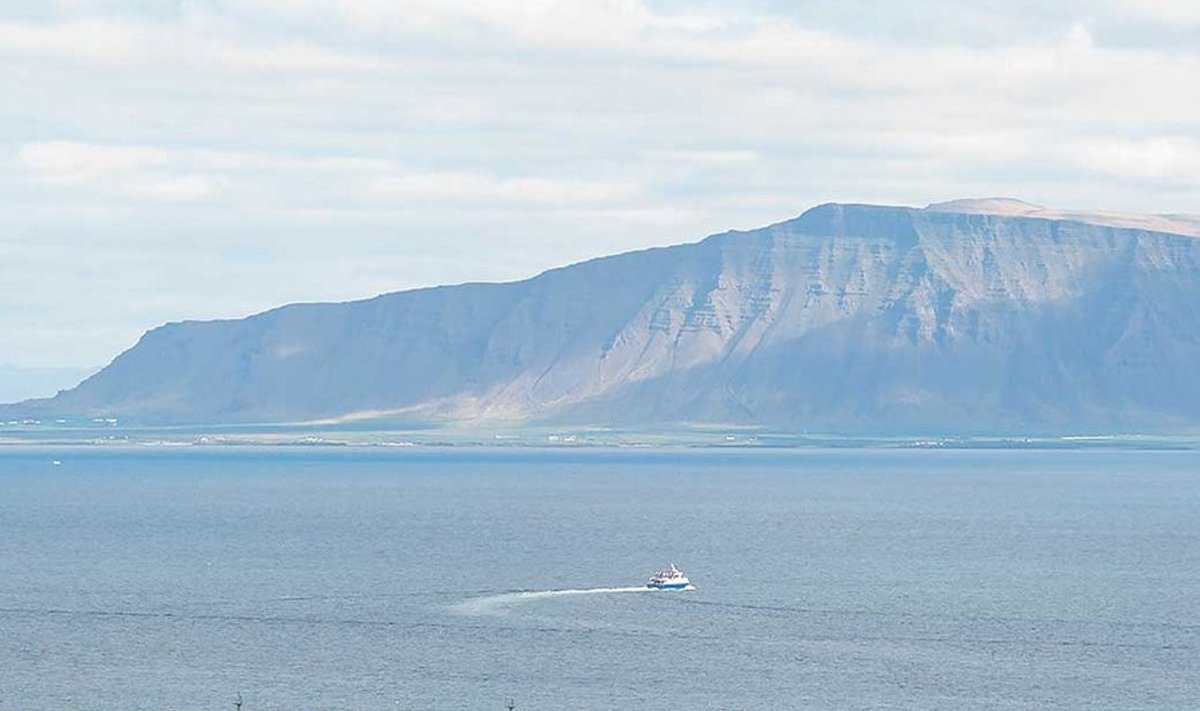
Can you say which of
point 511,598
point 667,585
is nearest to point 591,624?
point 511,598

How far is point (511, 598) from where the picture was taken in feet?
440

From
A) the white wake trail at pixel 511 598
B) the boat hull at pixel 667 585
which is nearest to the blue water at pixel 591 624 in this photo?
the white wake trail at pixel 511 598

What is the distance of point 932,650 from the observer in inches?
4449

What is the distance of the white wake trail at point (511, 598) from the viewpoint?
12862cm

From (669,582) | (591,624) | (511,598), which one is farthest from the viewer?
(669,582)

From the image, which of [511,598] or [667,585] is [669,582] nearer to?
[667,585]

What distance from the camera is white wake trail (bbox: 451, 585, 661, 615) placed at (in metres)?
Answer: 129

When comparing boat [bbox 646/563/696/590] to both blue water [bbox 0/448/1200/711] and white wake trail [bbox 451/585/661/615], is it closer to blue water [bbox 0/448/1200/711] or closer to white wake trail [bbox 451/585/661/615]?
white wake trail [bbox 451/585/661/615]

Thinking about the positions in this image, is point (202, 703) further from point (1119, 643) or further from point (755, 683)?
point (1119, 643)

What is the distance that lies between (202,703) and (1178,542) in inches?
4121

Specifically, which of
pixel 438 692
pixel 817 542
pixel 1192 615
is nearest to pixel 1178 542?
pixel 817 542

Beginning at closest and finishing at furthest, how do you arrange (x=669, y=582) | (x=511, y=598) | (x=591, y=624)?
(x=591, y=624) → (x=511, y=598) → (x=669, y=582)

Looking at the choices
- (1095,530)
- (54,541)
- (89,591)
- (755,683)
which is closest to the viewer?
(755,683)

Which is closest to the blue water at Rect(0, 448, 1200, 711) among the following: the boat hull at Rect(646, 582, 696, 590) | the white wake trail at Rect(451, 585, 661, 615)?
the white wake trail at Rect(451, 585, 661, 615)
